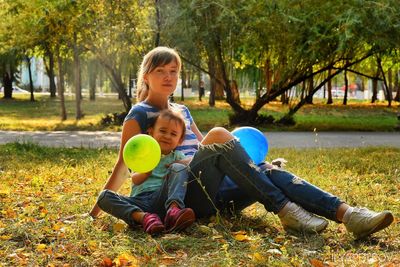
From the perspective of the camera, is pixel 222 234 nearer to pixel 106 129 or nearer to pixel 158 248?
pixel 158 248

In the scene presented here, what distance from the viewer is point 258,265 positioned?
11.3 feet

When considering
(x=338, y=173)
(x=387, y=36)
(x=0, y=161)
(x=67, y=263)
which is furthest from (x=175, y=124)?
(x=387, y=36)

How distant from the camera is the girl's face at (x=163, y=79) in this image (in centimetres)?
471

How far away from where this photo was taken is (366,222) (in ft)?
13.0

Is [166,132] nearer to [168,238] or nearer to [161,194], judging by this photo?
[161,194]

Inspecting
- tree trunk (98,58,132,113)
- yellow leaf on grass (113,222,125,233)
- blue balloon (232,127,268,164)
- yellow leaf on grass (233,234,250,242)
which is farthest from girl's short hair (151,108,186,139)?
tree trunk (98,58,132,113)

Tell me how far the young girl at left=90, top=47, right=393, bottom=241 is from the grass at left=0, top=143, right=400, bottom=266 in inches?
5.5

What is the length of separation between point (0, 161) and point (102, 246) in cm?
546

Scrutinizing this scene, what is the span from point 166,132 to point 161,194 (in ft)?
1.50

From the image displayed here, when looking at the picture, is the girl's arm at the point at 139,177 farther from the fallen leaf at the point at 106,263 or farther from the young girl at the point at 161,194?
the fallen leaf at the point at 106,263

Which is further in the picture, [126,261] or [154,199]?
[154,199]

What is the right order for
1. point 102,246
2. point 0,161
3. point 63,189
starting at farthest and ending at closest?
point 0,161, point 63,189, point 102,246

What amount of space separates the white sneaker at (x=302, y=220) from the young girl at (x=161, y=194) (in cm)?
67

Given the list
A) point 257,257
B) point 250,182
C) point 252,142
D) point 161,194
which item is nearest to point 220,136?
point 250,182
